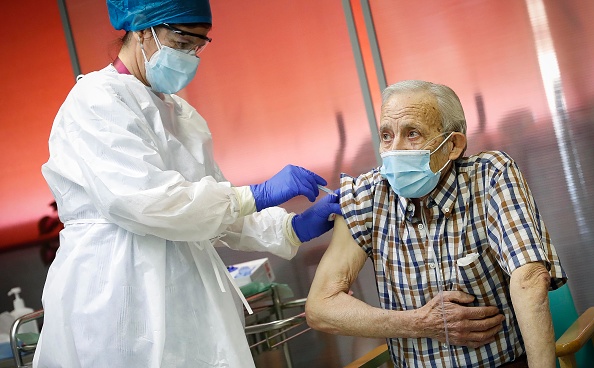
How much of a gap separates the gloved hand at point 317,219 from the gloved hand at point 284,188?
0.09 m

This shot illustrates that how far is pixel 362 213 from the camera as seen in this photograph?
6.93ft

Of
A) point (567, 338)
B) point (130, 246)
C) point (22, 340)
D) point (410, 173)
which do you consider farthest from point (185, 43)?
point (22, 340)

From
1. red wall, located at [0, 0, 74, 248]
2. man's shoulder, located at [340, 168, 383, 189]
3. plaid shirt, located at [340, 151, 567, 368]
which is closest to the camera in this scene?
plaid shirt, located at [340, 151, 567, 368]

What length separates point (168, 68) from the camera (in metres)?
2.10

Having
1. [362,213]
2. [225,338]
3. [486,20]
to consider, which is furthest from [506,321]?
[486,20]

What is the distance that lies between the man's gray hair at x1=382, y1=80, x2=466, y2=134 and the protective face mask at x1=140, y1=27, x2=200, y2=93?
561 mm

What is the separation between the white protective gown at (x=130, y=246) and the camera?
188cm

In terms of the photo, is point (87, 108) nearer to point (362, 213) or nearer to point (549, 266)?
point (362, 213)

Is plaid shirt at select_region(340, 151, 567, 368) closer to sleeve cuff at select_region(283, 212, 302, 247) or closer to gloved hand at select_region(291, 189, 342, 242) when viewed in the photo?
gloved hand at select_region(291, 189, 342, 242)

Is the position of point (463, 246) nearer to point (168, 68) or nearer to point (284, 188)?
point (284, 188)

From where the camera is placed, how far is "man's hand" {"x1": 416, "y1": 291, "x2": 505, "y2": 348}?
6.35ft

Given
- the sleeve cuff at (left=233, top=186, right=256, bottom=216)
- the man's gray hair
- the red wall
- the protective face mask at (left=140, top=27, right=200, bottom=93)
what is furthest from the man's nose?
the red wall

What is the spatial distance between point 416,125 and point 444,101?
12cm

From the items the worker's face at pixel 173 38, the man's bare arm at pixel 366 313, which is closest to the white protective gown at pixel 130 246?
the worker's face at pixel 173 38
